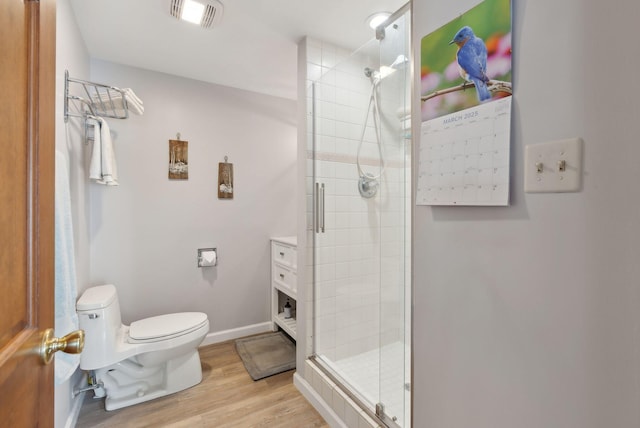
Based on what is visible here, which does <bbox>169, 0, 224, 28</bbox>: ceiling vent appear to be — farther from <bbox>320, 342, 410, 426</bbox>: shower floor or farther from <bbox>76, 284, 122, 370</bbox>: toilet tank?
<bbox>320, 342, 410, 426</bbox>: shower floor

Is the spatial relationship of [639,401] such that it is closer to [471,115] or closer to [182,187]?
[471,115]

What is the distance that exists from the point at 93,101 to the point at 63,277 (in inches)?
59.1

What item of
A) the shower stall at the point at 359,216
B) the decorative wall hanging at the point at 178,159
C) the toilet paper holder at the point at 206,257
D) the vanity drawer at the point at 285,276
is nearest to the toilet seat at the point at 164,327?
the toilet paper holder at the point at 206,257

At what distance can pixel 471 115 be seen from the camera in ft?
2.77

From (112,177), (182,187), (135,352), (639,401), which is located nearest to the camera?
(639,401)

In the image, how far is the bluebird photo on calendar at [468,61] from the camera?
0.78 meters

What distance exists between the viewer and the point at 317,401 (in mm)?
1768

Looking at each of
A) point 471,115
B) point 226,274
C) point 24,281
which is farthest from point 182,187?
point 471,115

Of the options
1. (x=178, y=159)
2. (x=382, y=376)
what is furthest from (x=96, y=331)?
(x=382, y=376)

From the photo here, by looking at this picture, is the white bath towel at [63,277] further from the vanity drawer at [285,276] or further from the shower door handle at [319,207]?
the vanity drawer at [285,276]

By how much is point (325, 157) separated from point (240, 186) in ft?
3.53

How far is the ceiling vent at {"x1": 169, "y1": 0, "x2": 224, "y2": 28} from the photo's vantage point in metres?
1.61

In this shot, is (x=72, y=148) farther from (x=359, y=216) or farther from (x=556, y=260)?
(x=556, y=260)

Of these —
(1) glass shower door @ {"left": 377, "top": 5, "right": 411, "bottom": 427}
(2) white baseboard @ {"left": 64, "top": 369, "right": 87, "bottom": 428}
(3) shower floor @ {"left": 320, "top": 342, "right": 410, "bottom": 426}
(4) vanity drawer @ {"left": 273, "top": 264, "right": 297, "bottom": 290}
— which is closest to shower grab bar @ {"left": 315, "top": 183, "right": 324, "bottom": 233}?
(1) glass shower door @ {"left": 377, "top": 5, "right": 411, "bottom": 427}
